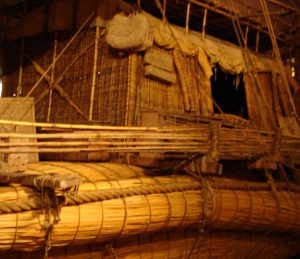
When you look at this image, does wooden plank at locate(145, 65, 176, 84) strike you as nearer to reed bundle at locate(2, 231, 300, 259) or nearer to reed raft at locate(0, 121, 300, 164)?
reed raft at locate(0, 121, 300, 164)

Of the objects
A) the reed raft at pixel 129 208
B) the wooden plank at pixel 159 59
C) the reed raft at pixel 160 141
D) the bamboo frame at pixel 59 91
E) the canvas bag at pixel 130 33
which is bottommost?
the reed raft at pixel 129 208

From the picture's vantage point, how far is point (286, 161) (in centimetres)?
480

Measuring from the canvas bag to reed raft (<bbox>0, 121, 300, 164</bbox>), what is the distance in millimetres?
1449

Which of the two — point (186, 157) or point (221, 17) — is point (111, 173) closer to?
point (186, 157)

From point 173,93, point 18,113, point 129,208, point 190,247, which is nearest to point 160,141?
point 129,208

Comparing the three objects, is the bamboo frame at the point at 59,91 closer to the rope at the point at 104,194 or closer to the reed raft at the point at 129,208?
the reed raft at the point at 129,208

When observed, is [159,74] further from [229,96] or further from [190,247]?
[229,96]

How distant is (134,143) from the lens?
3027 mm

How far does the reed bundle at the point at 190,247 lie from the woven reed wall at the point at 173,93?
58.4 inches

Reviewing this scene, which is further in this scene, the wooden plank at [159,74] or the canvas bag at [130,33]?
the wooden plank at [159,74]

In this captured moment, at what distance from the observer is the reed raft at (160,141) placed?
8.57 feet

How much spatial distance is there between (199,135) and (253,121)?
3523 millimetres

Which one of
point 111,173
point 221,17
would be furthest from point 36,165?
point 221,17

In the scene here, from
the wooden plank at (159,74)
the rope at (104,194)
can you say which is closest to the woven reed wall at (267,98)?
the wooden plank at (159,74)
